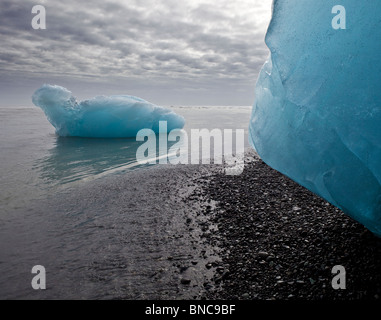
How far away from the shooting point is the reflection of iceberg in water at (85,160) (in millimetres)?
7352

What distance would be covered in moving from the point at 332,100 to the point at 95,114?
12.4 m

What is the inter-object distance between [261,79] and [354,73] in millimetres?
1996

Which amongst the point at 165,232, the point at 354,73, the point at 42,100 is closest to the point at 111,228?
the point at 165,232

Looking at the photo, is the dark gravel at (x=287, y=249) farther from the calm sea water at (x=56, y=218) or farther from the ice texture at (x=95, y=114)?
the ice texture at (x=95, y=114)

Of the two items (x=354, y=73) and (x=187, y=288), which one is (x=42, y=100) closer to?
(x=187, y=288)

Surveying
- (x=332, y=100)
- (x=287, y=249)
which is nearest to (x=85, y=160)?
(x=287, y=249)

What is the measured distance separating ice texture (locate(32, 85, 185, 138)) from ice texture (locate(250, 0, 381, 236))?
11.2m

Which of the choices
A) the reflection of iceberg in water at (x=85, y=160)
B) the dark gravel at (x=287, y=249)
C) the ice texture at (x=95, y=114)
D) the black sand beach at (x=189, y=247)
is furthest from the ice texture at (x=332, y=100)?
the ice texture at (x=95, y=114)

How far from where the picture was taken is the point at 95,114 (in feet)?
43.5

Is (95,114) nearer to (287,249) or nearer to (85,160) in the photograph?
(85,160)

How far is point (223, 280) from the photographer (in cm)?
304

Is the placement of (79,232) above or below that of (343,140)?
below

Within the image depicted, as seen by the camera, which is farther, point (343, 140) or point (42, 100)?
point (42, 100)

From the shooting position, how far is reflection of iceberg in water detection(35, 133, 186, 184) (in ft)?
24.1
